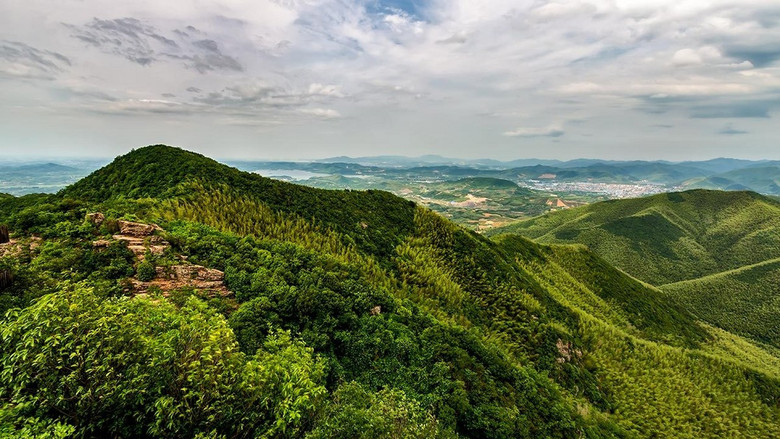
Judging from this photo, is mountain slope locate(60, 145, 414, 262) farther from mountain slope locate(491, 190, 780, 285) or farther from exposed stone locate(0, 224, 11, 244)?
mountain slope locate(491, 190, 780, 285)

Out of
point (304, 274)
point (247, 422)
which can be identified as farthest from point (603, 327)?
point (247, 422)

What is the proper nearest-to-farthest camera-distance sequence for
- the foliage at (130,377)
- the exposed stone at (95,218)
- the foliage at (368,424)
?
the foliage at (130,377) < the foliage at (368,424) < the exposed stone at (95,218)

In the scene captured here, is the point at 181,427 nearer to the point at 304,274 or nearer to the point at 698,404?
the point at 304,274

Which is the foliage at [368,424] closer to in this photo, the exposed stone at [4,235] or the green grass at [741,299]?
the exposed stone at [4,235]

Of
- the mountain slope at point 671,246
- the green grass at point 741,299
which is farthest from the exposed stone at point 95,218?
the mountain slope at point 671,246

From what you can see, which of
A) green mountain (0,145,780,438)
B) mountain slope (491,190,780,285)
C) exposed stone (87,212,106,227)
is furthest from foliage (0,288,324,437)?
mountain slope (491,190,780,285)

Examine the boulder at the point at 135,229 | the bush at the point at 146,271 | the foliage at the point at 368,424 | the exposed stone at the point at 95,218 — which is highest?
the exposed stone at the point at 95,218

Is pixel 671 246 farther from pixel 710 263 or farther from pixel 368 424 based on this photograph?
pixel 368 424
